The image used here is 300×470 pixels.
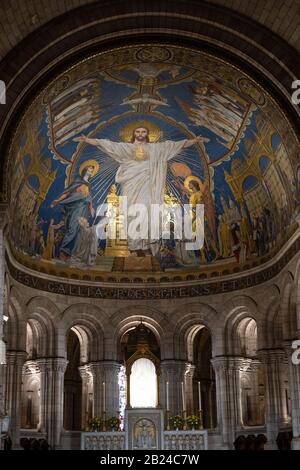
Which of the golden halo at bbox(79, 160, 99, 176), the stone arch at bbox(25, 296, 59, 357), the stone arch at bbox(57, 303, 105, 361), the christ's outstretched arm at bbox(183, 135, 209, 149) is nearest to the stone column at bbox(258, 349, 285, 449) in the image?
the stone arch at bbox(57, 303, 105, 361)

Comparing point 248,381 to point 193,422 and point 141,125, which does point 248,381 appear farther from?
point 141,125

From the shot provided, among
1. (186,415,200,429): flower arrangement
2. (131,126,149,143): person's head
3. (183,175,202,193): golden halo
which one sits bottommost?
(186,415,200,429): flower arrangement

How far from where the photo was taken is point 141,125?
32.9 m

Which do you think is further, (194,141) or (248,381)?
(248,381)

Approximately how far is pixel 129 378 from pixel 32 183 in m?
9.11

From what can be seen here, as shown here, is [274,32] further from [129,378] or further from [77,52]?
[129,378]

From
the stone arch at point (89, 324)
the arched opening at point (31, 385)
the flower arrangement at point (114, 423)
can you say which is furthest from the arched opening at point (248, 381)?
the arched opening at point (31, 385)

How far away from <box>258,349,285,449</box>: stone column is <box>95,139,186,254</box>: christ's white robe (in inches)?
280

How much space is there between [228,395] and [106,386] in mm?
5114

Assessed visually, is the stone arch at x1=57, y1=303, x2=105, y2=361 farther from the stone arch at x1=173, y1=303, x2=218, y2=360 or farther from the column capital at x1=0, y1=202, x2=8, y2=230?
the column capital at x1=0, y1=202, x2=8, y2=230

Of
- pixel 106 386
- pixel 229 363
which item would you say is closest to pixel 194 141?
pixel 229 363

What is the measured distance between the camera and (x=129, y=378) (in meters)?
33.5

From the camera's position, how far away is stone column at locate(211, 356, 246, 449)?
3272cm
